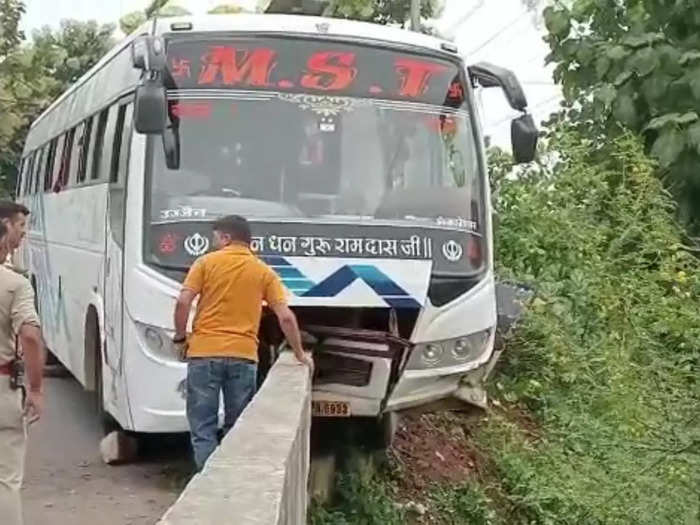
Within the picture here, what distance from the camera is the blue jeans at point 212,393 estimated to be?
777cm

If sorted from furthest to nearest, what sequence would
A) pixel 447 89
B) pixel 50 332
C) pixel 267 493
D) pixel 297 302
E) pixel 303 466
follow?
pixel 50 332, pixel 447 89, pixel 297 302, pixel 303 466, pixel 267 493

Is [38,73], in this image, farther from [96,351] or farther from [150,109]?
[150,109]

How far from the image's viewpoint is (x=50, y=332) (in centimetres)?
1419

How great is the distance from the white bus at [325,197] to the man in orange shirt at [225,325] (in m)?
0.67

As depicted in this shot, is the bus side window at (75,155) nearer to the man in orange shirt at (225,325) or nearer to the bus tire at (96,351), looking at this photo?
the bus tire at (96,351)

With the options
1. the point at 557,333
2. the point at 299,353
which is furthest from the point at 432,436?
the point at 299,353

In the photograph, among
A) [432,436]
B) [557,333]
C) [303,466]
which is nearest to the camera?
[303,466]

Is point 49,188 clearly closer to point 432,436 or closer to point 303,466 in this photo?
point 432,436

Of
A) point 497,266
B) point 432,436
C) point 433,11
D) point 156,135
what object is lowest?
point 432,436

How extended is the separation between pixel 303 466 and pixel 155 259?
2382mm

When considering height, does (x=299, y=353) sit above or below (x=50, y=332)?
above

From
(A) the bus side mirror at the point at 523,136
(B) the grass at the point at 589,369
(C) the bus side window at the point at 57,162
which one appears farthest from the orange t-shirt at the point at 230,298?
(C) the bus side window at the point at 57,162

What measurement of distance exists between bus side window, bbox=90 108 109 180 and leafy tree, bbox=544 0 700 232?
486 centimetres

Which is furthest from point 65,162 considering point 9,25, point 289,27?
point 9,25
